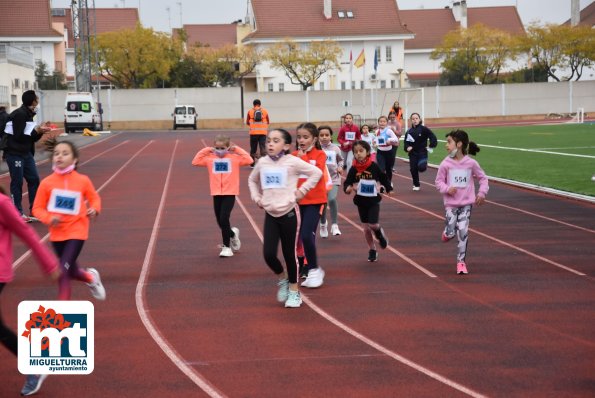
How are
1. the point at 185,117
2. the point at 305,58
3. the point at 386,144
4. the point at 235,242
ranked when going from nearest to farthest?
the point at 235,242 < the point at 386,144 < the point at 185,117 < the point at 305,58

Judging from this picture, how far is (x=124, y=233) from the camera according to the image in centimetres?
→ 1559

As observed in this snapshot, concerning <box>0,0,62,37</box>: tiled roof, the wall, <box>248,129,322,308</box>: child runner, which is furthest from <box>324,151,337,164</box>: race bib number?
<box>0,0,62,37</box>: tiled roof

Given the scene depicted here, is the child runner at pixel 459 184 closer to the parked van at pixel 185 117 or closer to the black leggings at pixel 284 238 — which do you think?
the black leggings at pixel 284 238

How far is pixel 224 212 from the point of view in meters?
12.9

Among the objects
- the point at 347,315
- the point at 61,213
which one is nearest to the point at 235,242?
the point at 347,315

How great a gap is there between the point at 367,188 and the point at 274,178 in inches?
124

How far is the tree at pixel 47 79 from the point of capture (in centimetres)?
8294

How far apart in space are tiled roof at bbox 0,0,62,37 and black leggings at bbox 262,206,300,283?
3383 inches

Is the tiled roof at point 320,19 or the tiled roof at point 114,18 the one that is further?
the tiled roof at point 114,18

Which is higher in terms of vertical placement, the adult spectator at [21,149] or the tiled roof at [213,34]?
the tiled roof at [213,34]

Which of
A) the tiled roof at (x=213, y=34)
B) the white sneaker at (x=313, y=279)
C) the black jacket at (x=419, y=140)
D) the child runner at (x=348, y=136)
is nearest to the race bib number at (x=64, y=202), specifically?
the white sneaker at (x=313, y=279)

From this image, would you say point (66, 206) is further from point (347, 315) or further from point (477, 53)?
point (477, 53)

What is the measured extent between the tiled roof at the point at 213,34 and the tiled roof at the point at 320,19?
1325 inches

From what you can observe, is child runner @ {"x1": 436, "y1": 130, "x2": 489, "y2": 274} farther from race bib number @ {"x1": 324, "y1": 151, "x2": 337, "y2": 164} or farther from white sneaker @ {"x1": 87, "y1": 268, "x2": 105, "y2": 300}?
white sneaker @ {"x1": 87, "y1": 268, "x2": 105, "y2": 300}
